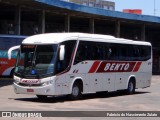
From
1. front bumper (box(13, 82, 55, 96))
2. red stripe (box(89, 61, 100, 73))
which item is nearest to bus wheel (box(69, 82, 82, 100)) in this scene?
red stripe (box(89, 61, 100, 73))

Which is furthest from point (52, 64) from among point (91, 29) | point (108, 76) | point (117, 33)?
point (117, 33)

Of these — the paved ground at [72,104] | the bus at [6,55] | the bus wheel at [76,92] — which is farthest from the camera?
the bus at [6,55]

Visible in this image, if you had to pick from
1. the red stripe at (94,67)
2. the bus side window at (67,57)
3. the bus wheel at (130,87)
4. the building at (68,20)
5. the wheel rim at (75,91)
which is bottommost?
the bus wheel at (130,87)

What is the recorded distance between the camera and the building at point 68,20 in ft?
142

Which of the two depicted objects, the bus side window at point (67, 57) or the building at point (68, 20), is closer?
the bus side window at point (67, 57)

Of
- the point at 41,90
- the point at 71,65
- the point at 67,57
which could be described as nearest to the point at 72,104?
the point at 41,90

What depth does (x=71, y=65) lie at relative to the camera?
2031cm

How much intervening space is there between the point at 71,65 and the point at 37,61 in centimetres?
162

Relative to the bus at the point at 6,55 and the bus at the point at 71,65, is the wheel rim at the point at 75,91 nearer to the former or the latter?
the bus at the point at 71,65

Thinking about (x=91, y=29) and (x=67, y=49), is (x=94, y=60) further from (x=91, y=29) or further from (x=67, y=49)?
(x=91, y=29)

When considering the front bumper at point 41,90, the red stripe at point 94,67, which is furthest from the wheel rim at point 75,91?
→ the front bumper at point 41,90

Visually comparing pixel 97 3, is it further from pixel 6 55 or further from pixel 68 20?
pixel 6 55

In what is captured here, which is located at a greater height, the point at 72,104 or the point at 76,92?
the point at 76,92

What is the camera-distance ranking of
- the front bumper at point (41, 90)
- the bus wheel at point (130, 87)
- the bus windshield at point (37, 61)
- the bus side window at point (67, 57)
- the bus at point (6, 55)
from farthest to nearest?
the bus at point (6, 55), the bus wheel at point (130, 87), the bus side window at point (67, 57), the bus windshield at point (37, 61), the front bumper at point (41, 90)
